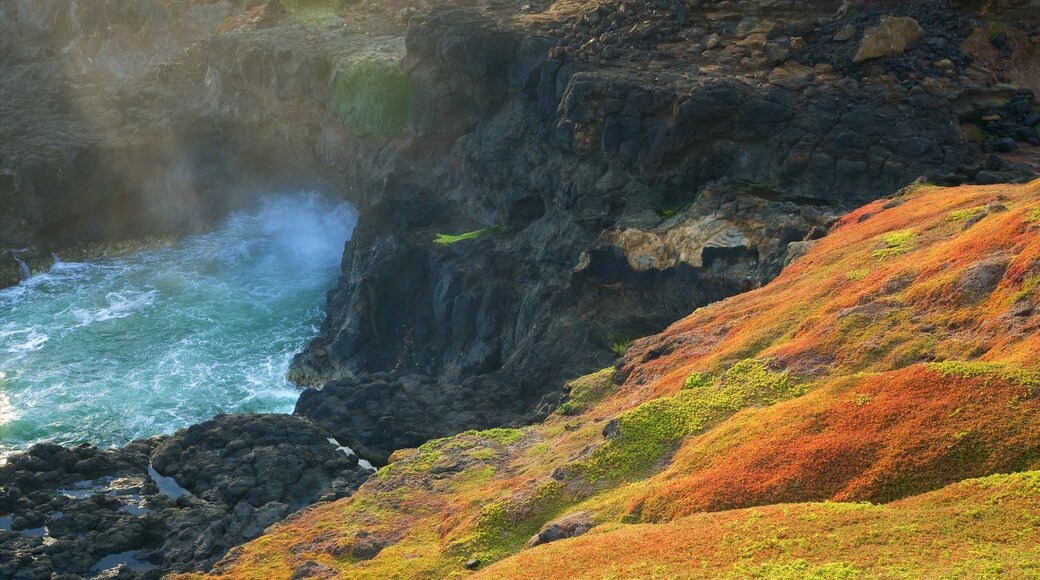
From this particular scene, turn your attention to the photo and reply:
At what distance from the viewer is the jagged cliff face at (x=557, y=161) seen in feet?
151

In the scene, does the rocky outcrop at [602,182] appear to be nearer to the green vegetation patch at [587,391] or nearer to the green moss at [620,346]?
the green moss at [620,346]

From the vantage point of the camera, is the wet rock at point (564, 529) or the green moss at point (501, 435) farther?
the green moss at point (501, 435)

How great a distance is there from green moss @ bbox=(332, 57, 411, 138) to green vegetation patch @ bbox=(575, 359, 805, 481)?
40200mm

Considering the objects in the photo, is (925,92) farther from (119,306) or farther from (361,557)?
(119,306)

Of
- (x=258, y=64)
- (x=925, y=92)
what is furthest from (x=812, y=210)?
(x=258, y=64)

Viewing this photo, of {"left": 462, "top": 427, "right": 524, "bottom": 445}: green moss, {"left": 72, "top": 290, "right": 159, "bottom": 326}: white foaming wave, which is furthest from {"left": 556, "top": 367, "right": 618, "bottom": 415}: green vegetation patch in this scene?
{"left": 72, "top": 290, "right": 159, "bottom": 326}: white foaming wave

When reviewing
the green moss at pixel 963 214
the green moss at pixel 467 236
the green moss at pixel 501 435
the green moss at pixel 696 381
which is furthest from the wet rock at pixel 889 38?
the green moss at pixel 501 435

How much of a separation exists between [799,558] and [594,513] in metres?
8.28

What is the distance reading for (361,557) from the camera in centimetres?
3164

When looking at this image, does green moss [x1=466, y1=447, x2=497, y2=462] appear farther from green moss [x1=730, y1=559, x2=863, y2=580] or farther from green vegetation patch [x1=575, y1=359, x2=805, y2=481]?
green moss [x1=730, y1=559, x2=863, y2=580]

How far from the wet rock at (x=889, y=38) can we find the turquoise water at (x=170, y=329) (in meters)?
37.6

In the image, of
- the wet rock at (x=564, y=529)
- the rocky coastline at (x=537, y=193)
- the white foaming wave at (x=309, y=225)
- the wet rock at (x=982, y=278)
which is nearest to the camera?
the wet rock at (x=564, y=529)

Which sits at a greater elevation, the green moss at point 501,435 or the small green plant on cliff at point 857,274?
the small green plant on cliff at point 857,274

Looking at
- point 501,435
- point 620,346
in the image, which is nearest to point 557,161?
point 620,346
